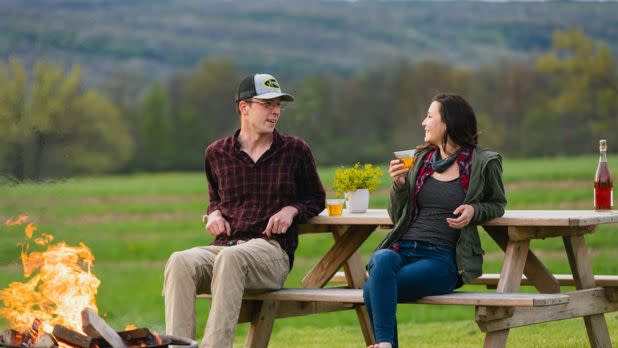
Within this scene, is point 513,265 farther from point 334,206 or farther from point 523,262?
point 334,206

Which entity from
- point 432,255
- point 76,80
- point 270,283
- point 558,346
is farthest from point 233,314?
point 76,80

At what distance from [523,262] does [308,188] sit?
1059mm

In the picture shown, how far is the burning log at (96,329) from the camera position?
4.14 m

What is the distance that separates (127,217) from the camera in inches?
990

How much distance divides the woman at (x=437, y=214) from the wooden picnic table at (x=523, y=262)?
0.54ft

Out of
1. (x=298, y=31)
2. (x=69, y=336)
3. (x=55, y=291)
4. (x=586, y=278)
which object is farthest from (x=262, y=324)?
(x=298, y=31)

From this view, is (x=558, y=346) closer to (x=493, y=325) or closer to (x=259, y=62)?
(x=493, y=325)

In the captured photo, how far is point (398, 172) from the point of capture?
4.76m

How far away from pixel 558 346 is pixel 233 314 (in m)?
2.07

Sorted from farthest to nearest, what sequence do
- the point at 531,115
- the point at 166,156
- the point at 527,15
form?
the point at 527,15, the point at 166,156, the point at 531,115

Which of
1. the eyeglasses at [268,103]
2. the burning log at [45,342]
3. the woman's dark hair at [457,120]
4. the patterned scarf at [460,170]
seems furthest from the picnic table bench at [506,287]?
the burning log at [45,342]

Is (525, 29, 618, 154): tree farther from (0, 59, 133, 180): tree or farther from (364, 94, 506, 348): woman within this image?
(364, 94, 506, 348): woman

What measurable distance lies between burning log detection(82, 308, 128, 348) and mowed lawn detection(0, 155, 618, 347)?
117cm

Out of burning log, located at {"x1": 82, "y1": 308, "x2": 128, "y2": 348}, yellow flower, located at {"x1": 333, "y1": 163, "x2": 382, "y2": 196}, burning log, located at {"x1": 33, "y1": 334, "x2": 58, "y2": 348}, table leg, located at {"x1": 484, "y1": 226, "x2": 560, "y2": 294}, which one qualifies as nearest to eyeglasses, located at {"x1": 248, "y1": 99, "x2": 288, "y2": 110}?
yellow flower, located at {"x1": 333, "y1": 163, "x2": 382, "y2": 196}
